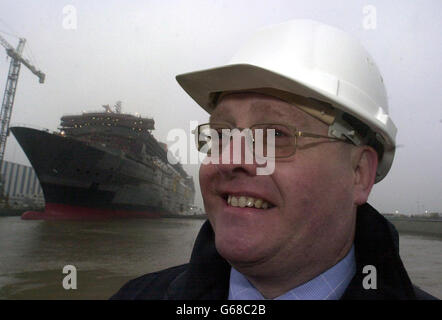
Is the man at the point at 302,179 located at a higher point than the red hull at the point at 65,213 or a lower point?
higher

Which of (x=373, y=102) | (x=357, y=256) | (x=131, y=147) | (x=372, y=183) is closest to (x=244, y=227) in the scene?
(x=357, y=256)

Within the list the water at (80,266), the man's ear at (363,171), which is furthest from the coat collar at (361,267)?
the water at (80,266)

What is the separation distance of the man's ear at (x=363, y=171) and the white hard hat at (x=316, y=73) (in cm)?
10

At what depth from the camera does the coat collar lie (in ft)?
4.30

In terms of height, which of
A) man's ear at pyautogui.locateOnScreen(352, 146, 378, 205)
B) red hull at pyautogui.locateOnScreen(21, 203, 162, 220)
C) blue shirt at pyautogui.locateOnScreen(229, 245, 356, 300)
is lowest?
red hull at pyautogui.locateOnScreen(21, 203, 162, 220)

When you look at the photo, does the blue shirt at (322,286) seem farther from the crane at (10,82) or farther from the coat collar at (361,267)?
the crane at (10,82)

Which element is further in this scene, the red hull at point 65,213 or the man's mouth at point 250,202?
the red hull at point 65,213

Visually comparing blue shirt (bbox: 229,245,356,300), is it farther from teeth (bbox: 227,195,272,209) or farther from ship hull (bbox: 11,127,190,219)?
ship hull (bbox: 11,127,190,219)

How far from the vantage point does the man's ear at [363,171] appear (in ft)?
4.73

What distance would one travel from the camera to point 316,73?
1.38 m

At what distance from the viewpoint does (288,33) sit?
4.93ft

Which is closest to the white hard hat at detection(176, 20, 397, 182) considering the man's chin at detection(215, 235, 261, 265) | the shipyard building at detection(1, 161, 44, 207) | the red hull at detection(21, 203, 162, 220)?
the man's chin at detection(215, 235, 261, 265)

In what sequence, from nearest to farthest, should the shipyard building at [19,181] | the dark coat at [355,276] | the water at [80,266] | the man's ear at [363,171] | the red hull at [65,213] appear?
the dark coat at [355,276]
the man's ear at [363,171]
the water at [80,266]
the red hull at [65,213]
the shipyard building at [19,181]

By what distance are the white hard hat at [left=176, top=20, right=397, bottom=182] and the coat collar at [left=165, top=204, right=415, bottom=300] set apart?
1.55ft
